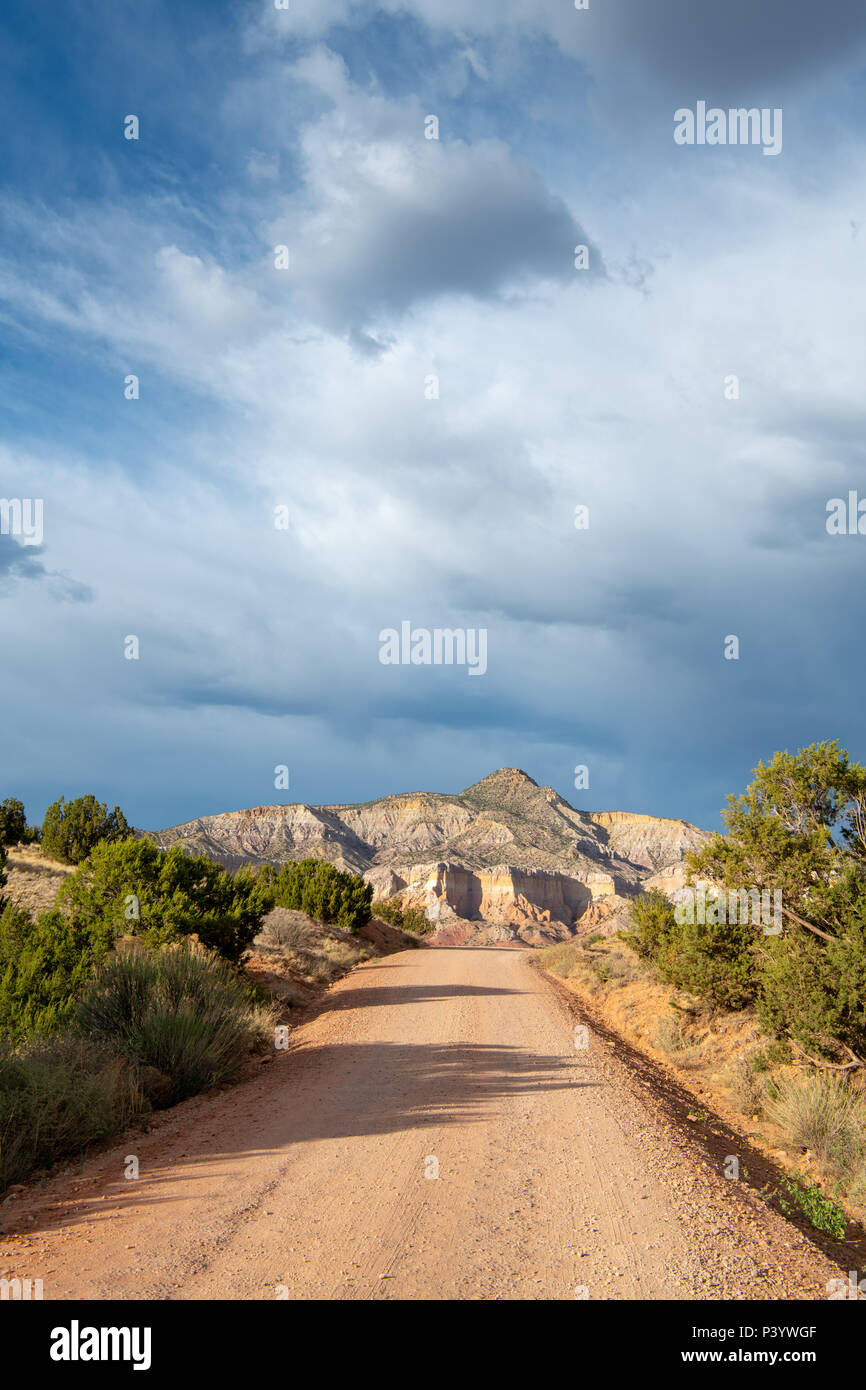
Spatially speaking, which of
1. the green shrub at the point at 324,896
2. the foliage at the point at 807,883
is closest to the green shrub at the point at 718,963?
the foliage at the point at 807,883

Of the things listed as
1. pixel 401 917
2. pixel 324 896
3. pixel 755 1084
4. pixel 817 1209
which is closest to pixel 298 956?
pixel 324 896

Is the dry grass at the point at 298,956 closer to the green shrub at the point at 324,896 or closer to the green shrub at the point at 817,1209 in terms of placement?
the green shrub at the point at 324,896

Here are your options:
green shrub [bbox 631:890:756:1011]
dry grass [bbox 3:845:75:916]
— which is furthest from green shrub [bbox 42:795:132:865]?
green shrub [bbox 631:890:756:1011]

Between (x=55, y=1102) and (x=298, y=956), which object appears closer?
(x=55, y=1102)

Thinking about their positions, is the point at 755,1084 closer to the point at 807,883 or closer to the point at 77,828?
the point at 807,883

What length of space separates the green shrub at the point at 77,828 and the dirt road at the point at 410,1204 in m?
32.3

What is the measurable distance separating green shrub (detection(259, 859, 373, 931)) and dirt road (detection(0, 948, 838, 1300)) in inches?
837

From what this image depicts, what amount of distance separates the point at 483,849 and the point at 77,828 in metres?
70.5

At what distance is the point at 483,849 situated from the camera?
105 m

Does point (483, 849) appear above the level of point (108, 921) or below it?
below

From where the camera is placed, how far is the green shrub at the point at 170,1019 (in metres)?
9.96

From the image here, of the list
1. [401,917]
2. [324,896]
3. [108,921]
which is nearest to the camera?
[108,921]
